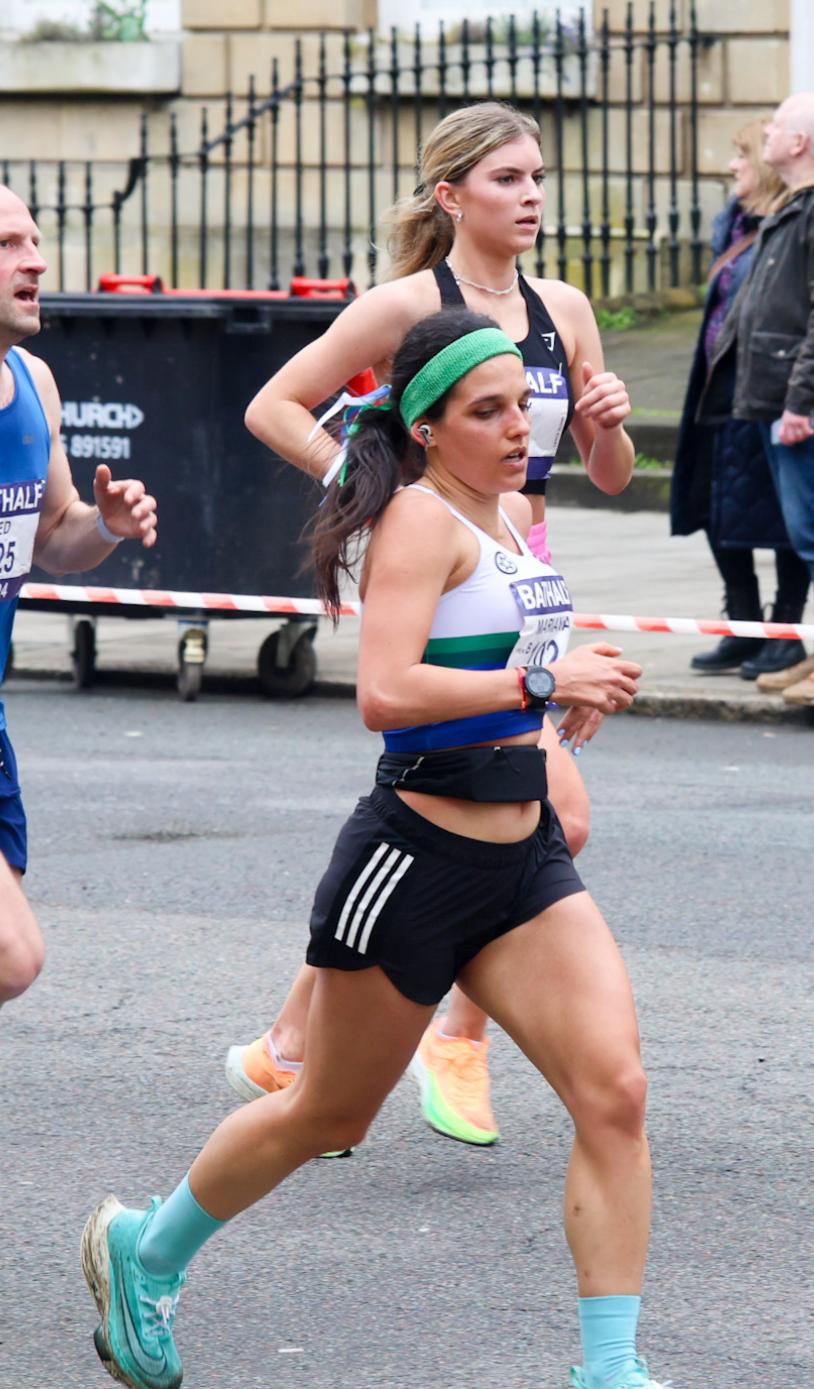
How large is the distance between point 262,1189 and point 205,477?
671cm

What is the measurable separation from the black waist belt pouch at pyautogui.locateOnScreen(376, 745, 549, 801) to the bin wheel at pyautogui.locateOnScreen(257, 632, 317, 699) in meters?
6.61

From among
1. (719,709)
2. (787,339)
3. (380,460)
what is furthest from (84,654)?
(380,460)

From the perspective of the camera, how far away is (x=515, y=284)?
5.16m

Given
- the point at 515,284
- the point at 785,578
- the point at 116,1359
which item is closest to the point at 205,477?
the point at 785,578

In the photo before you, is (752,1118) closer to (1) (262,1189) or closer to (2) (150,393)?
(1) (262,1189)

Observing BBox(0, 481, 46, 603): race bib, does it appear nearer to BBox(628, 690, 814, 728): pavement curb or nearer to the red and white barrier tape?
the red and white barrier tape

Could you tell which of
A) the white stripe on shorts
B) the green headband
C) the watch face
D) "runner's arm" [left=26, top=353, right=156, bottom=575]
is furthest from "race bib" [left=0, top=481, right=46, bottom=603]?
the watch face

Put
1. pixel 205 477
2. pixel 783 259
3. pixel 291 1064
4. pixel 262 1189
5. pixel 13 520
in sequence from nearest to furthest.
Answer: pixel 262 1189
pixel 13 520
pixel 291 1064
pixel 783 259
pixel 205 477

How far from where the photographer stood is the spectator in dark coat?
1024 cm

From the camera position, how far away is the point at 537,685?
3.73 m

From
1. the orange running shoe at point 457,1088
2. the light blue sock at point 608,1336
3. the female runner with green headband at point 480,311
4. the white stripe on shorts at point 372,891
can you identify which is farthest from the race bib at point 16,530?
the light blue sock at point 608,1336

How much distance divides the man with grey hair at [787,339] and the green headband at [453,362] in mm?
5742

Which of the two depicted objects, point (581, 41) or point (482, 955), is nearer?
point (482, 955)

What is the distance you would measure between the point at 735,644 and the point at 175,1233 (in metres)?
6.96
